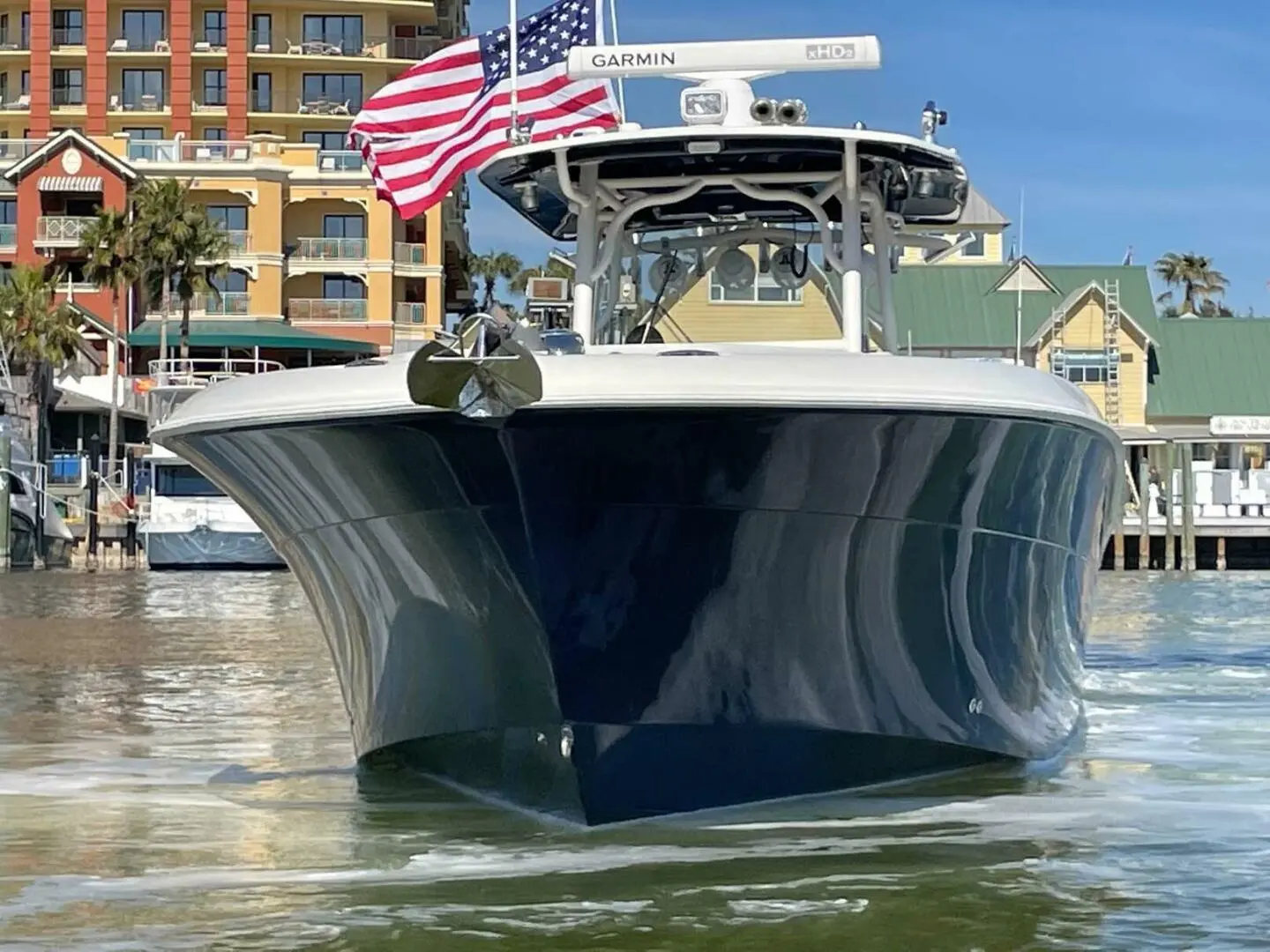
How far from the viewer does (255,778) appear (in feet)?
37.5

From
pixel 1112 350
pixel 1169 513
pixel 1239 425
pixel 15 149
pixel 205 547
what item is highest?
pixel 15 149

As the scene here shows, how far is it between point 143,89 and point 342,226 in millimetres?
11655

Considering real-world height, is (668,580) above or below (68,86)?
below

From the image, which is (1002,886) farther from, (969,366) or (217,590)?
(217,590)

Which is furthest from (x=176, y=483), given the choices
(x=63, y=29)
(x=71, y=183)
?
(x=63, y=29)

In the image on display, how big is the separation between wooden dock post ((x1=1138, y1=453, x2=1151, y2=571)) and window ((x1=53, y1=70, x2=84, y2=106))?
1704 inches

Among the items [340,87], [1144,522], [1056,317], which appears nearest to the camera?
[1144,522]

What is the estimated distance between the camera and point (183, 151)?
235ft

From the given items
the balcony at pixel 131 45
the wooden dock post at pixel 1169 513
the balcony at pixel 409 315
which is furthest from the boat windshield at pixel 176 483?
the balcony at pixel 131 45

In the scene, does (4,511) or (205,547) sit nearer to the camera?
(4,511)

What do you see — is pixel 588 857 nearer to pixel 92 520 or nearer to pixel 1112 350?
pixel 92 520

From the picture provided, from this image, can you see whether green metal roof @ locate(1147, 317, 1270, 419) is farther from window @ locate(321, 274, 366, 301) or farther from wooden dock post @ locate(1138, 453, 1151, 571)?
window @ locate(321, 274, 366, 301)

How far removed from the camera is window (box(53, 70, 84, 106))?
258ft

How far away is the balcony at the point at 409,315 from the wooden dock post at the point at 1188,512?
1145 inches
